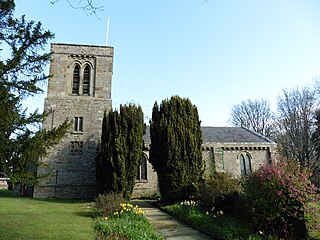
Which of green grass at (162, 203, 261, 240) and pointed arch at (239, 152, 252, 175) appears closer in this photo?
green grass at (162, 203, 261, 240)

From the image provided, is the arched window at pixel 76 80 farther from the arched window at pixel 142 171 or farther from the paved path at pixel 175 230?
the paved path at pixel 175 230

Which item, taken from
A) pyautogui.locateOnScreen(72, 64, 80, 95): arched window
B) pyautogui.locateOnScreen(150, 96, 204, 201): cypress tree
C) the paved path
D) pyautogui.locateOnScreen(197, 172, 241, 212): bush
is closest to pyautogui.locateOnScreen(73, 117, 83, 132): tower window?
pyautogui.locateOnScreen(72, 64, 80, 95): arched window

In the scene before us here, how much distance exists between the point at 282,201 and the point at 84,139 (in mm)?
16787

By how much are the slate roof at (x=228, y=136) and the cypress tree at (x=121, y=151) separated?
587cm

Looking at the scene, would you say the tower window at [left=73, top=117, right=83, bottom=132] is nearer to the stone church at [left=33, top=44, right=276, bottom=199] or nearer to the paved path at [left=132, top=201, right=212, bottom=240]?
the stone church at [left=33, top=44, right=276, bottom=199]

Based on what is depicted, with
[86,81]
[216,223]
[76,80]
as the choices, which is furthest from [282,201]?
[76,80]

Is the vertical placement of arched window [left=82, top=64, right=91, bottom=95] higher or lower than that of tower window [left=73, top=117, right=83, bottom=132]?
higher

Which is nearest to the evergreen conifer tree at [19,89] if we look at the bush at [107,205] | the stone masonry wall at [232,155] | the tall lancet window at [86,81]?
the bush at [107,205]

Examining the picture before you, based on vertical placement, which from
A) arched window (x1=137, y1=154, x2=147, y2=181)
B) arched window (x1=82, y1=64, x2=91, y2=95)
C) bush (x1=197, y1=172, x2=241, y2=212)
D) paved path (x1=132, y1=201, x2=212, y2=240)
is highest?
arched window (x1=82, y1=64, x2=91, y2=95)

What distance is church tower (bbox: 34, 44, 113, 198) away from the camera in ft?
65.6

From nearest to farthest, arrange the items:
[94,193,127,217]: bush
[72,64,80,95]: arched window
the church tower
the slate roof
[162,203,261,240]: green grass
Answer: [162,203,261,240]: green grass < [94,193,127,217]: bush < the church tower < [72,64,80,95]: arched window < the slate roof

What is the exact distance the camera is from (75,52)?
2283 cm

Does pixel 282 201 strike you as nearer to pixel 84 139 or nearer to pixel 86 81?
pixel 84 139

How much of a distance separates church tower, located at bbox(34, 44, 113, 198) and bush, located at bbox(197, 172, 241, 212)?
464 inches
